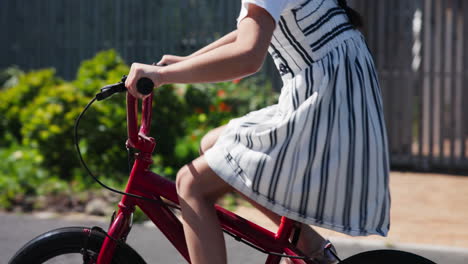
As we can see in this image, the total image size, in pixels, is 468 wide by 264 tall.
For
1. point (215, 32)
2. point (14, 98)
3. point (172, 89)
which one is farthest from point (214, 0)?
point (14, 98)

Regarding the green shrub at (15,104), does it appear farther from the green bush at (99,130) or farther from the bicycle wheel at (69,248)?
the bicycle wheel at (69,248)

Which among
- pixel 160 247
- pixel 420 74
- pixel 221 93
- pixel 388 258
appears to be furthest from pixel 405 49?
pixel 388 258

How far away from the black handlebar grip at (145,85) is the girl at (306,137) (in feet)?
0.06

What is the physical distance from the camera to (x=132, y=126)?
7.86ft

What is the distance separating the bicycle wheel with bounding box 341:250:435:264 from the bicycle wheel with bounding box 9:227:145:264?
2.55ft

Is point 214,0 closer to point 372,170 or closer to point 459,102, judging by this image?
point 459,102

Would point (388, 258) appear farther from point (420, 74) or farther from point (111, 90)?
point (420, 74)

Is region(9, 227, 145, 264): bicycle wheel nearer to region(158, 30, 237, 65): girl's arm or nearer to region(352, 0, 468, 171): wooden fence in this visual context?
region(158, 30, 237, 65): girl's arm

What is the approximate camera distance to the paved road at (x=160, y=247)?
4.45m

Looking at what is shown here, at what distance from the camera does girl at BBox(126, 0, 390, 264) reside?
7.22 ft

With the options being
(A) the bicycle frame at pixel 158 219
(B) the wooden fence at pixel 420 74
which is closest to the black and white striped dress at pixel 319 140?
(A) the bicycle frame at pixel 158 219

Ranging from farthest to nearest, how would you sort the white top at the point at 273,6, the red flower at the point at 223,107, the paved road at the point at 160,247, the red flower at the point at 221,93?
the red flower at the point at 221,93, the red flower at the point at 223,107, the paved road at the point at 160,247, the white top at the point at 273,6

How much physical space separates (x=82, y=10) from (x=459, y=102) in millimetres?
5014

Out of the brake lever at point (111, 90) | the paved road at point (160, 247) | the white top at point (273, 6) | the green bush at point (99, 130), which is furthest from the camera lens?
the green bush at point (99, 130)
